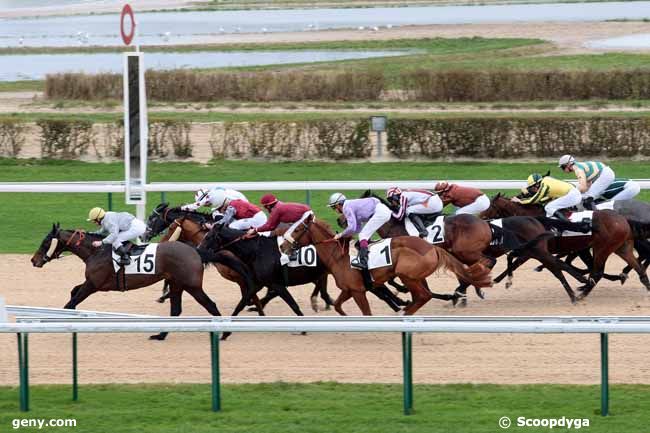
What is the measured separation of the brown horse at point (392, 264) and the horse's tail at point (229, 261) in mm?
403

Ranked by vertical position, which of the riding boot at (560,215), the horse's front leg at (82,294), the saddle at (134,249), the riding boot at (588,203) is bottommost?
the horse's front leg at (82,294)

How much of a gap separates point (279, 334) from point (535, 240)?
96.0 inches

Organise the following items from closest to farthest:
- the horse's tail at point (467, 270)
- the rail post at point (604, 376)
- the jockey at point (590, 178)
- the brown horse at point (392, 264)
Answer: the rail post at point (604, 376), the brown horse at point (392, 264), the horse's tail at point (467, 270), the jockey at point (590, 178)

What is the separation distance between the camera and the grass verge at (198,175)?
15.6 metres

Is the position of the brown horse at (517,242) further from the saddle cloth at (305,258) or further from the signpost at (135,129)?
the signpost at (135,129)

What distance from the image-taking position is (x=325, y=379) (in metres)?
8.62

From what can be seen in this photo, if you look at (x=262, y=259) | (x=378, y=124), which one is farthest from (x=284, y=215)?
(x=378, y=124)

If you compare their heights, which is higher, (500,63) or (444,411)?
(500,63)

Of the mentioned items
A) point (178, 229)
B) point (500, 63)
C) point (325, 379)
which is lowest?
point (325, 379)

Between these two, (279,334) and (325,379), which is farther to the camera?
(279,334)

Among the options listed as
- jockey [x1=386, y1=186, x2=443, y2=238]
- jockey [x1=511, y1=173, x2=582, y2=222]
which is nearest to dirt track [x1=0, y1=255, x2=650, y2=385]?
jockey [x1=386, y1=186, x2=443, y2=238]

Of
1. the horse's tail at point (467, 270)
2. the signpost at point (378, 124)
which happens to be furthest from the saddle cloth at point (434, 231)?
the signpost at point (378, 124)

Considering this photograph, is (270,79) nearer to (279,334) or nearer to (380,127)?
(380,127)

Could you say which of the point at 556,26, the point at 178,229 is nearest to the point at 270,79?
the point at 178,229
